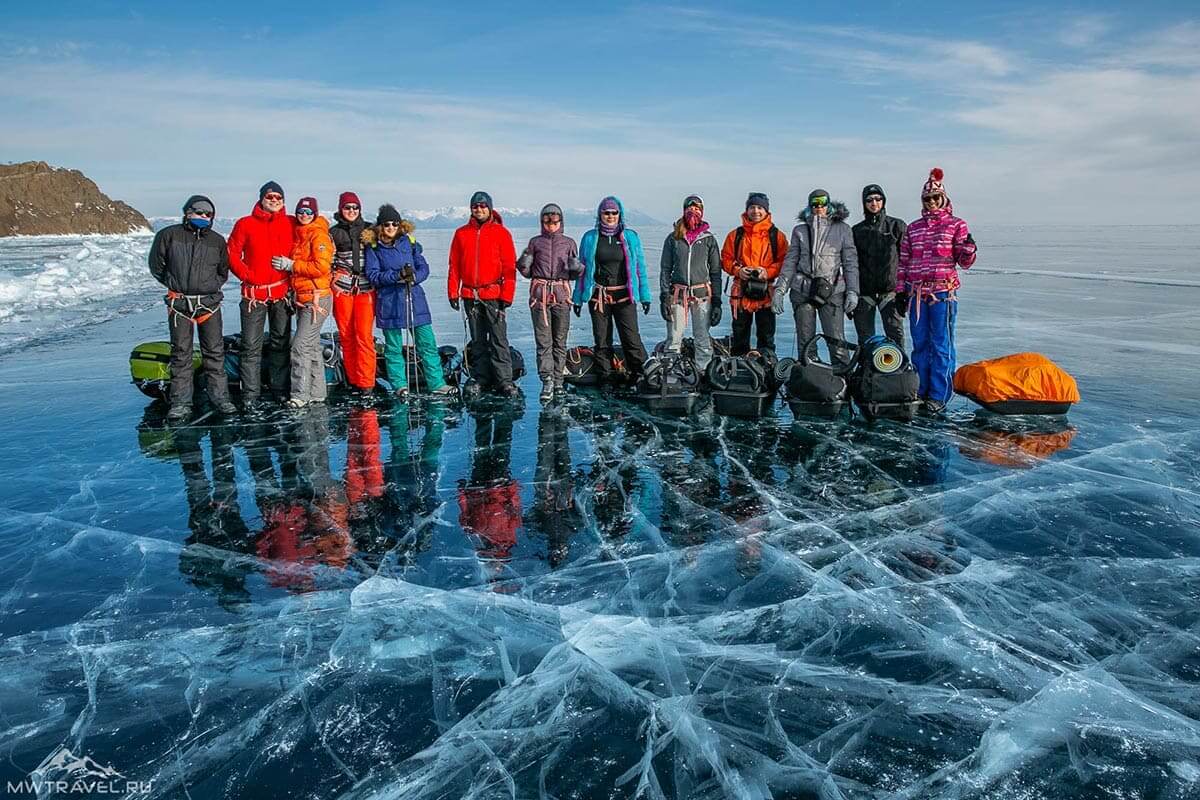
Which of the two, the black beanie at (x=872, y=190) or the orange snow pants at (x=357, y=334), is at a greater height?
the black beanie at (x=872, y=190)

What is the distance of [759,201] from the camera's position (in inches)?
319

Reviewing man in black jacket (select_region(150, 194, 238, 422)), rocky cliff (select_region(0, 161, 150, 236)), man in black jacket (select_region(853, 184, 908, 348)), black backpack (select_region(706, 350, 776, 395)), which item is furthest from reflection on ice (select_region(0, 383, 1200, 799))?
rocky cliff (select_region(0, 161, 150, 236))

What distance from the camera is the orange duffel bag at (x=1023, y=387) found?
731 centimetres

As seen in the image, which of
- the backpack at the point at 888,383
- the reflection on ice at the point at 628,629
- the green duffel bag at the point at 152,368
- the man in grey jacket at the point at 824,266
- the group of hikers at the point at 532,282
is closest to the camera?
the reflection on ice at the point at 628,629

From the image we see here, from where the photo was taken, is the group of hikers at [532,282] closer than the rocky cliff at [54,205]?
Yes

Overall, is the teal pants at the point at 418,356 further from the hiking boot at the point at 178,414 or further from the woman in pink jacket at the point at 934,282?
the woman in pink jacket at the point at 934,282

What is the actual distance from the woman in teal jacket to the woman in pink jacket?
2785 mm

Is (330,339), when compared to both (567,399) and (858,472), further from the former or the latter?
(858,472)

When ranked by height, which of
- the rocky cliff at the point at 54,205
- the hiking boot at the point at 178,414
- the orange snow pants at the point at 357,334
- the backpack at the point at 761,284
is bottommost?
the hiking boot at the point at 178,414

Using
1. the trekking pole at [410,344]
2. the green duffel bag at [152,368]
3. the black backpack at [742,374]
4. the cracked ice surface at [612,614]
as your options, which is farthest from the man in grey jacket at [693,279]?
the green duffel bag at [152,368]

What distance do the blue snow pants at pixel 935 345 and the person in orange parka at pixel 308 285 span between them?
6.12 meters

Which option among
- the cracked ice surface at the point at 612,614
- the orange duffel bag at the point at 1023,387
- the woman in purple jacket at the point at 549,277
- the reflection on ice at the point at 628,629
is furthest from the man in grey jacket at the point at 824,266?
the woman in purple jacket at the point at 549,277

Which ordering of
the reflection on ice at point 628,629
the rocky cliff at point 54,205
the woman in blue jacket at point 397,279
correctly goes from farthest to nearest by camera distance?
the rocky cliff at point 54,205
the woman in blue jacket at point 397,279
the reflection on ice at point 628,629

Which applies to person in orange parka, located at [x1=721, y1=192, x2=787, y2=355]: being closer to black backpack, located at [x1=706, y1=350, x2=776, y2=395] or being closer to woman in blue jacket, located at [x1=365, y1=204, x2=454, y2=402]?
black backpack, located at [x1=706, y1=350, x2=776, y2=395]
